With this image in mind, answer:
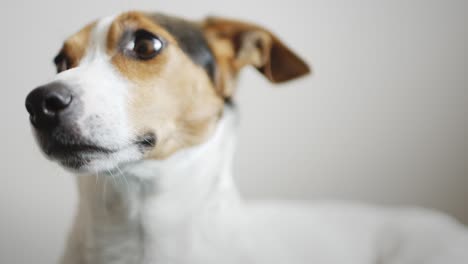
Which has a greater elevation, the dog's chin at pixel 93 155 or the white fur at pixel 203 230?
the dog's chin at pixel 93 155

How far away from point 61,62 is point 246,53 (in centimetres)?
43

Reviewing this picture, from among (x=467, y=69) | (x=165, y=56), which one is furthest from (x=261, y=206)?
(x=467, y=69)

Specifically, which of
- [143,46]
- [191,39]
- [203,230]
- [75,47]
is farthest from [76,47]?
[203,230]

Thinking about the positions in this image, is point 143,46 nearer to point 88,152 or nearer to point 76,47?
point 76,47

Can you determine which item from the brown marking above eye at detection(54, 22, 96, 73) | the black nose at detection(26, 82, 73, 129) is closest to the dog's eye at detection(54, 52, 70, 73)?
the brown marking above eye at detection(54, 22, 96, 73)

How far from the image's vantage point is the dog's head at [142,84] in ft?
2.44

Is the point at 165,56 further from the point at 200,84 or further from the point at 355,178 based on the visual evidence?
the point at 355,178

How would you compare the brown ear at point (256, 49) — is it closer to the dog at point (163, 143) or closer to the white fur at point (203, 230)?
the dog at point (163, 143)

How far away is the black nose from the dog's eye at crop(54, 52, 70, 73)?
0.75 feet

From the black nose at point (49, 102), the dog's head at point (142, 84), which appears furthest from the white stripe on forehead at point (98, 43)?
the black nose at point (49, 102)

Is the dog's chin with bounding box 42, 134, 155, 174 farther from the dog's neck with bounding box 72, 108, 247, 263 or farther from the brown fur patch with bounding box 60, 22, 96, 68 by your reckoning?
the brown fur patch with bounding box 60, 22, 96, 68

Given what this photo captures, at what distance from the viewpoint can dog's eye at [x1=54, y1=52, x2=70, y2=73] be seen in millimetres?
941

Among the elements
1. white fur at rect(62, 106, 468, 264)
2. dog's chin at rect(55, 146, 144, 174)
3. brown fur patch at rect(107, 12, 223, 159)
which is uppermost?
brown fur patch at rect(107, 12, 223, 159)

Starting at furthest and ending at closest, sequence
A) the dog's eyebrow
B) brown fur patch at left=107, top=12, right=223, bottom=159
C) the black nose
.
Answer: the dog's eyebrow → brown fur patch at left=107, top=12, right=223, bottom=159 → the black nose
